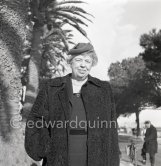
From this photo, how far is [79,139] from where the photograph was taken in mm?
2996

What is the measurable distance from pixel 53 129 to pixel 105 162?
439 millimetres

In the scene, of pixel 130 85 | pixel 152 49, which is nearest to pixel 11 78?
pixel 152 49

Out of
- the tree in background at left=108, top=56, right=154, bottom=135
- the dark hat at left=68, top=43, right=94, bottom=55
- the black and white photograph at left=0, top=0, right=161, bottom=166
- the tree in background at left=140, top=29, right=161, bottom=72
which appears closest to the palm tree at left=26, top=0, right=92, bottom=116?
the black and white photograph at left=0, top=0, right=161, bottom=166

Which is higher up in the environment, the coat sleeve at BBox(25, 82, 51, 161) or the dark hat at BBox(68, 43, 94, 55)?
the dark hat at BBox(68, 43, 94, 55)

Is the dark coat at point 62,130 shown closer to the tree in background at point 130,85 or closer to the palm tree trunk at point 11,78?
the palm tree trunk at point 11,78

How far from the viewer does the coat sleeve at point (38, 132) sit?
302 centimetres

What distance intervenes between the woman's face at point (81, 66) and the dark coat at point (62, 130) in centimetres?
9

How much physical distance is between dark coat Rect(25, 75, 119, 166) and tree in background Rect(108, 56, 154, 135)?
142ft

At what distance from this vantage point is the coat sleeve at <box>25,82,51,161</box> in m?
3.02

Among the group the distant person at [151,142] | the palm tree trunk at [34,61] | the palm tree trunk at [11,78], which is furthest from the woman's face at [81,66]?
the palm tree trunk at [34,61]

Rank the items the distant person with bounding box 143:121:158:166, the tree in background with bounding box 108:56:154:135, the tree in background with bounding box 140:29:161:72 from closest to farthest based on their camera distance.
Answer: the distant person with bounding box 143:121:158:166
the tree in background with bounding box 140:29:161:72
the tree in background with bounding box 108:56:154:135

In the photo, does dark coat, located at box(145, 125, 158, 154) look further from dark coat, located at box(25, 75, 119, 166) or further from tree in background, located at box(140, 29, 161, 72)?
tree in background, located at box(140, 29, 161, 72)

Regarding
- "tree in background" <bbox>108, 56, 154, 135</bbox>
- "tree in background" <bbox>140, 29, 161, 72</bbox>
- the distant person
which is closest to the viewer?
the distant person

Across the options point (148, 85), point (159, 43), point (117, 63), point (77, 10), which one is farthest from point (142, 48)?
point (77, 10)
